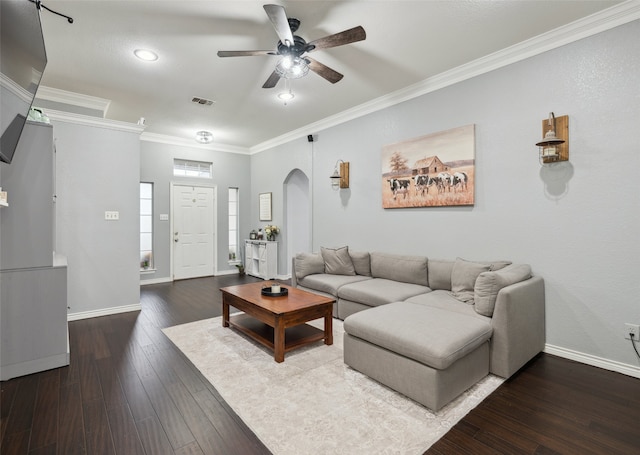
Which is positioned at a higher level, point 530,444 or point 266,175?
point 266,175

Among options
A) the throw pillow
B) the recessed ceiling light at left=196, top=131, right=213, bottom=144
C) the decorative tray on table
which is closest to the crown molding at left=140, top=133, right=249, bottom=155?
the recessed ceiling light at left=196, top=131, right=213, bottom=144

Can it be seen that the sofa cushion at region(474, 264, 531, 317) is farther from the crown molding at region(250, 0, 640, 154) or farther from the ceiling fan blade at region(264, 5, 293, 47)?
the ceiling fan blade at region(264, 5, 293, 47)

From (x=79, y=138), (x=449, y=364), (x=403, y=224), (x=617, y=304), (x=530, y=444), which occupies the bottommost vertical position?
(x=530, y=444)

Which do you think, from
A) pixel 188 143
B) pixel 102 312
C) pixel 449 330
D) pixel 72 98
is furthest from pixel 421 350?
pixel 188 143

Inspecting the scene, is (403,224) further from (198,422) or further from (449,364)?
(198,422)

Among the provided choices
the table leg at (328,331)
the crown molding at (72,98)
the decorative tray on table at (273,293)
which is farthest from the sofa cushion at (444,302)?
the crown molding at (72,98)

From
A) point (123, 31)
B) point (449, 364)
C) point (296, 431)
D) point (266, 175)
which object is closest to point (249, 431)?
point (296, 431)

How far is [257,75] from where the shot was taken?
11.9 ft

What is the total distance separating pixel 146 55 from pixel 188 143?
3549 mm

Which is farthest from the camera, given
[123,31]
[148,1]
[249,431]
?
[123,31]

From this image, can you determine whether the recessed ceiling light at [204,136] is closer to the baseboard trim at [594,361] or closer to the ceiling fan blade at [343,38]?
the ceiling fan blade at [343,38]

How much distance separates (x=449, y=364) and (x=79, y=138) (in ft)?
15.5

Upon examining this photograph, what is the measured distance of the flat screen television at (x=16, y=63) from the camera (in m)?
1.46

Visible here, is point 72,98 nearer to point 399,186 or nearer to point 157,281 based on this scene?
point 157,281
